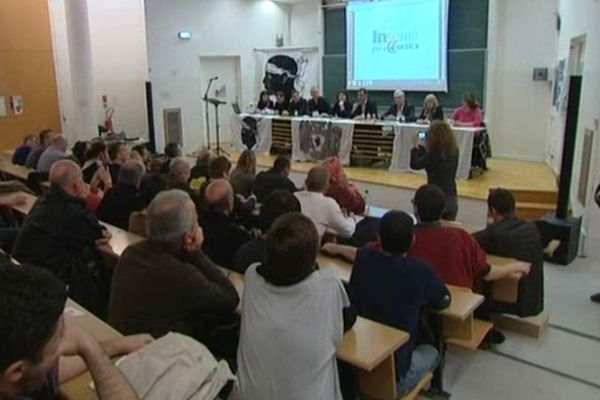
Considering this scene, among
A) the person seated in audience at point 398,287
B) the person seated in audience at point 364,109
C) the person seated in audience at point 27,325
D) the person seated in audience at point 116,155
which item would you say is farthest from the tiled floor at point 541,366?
the person seated in audience at point 364,109

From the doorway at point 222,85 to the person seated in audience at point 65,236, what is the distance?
26.5 ft

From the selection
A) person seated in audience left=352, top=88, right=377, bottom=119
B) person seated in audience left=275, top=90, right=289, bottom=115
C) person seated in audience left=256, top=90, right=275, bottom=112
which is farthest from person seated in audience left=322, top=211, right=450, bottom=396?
person seated in audience left=256, top=90, right=275, bottom=112

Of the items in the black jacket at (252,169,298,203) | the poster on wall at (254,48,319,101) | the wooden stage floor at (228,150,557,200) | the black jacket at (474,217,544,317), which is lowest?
the wooden stage floor at (228,150,557,200)

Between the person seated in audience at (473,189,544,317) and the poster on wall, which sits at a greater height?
the poster on wall

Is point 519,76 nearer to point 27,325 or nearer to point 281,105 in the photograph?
point 281,105

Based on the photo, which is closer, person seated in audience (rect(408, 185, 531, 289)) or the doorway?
person seated in audience (rect(408, 185, 531, 289))

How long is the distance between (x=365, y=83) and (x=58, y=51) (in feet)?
18.7

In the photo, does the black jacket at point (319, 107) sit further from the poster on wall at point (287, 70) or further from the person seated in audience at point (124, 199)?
the person seated in audience at point (124, 199)

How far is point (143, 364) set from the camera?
5.27 ft

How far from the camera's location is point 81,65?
311 inches

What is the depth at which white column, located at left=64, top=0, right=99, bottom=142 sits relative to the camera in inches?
305

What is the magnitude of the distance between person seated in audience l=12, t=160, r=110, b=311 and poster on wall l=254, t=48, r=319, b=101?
8679mm

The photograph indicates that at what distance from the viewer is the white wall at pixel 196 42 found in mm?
10105

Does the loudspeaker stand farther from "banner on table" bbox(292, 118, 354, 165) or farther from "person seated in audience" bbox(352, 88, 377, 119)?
"person seated in audience" bbox(352, 88, 377, 119)
